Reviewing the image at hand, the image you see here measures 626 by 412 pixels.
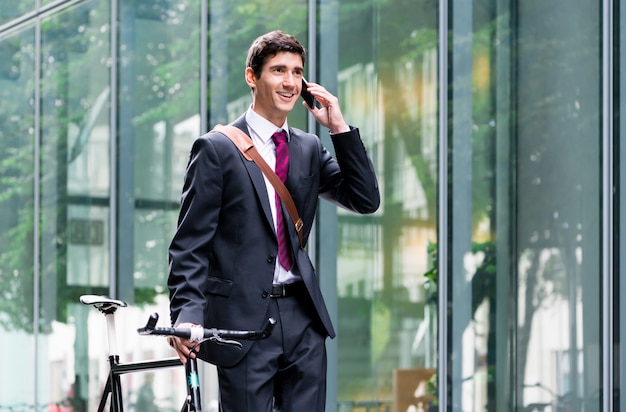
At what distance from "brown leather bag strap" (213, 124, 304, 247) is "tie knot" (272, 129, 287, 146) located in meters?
0.10

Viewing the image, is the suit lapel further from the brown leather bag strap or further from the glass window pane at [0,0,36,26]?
the glass window pane at [0,0,36,26]

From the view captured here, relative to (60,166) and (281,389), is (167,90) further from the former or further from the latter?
(281,389)

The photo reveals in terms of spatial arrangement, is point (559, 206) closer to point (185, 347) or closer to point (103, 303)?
point (103, 303)

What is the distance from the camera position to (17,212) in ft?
40.8

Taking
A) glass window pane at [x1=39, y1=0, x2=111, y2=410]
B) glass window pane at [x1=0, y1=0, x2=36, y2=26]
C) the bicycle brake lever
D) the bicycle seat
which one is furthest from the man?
glass window pane at [x1=0, y1=0, x2=36, y2=26]

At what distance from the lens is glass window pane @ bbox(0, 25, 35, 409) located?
12.2 meters

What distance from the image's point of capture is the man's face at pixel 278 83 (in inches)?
145

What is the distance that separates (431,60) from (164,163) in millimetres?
3451

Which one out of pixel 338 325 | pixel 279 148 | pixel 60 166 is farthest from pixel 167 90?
pixel 279 148

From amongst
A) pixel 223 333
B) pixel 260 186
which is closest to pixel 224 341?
pixel 223 333

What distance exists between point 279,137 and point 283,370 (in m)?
0.72

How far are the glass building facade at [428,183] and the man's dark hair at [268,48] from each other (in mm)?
3297

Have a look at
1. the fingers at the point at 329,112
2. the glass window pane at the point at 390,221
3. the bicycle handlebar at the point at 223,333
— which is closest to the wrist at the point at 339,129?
the fingers at the point at 329,112

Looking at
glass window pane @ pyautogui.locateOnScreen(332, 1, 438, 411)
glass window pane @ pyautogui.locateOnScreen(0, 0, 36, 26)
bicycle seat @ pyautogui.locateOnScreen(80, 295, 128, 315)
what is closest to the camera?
bicycle seat @ pyautogui.locateOnScreen(80, 295, 128, 315)
